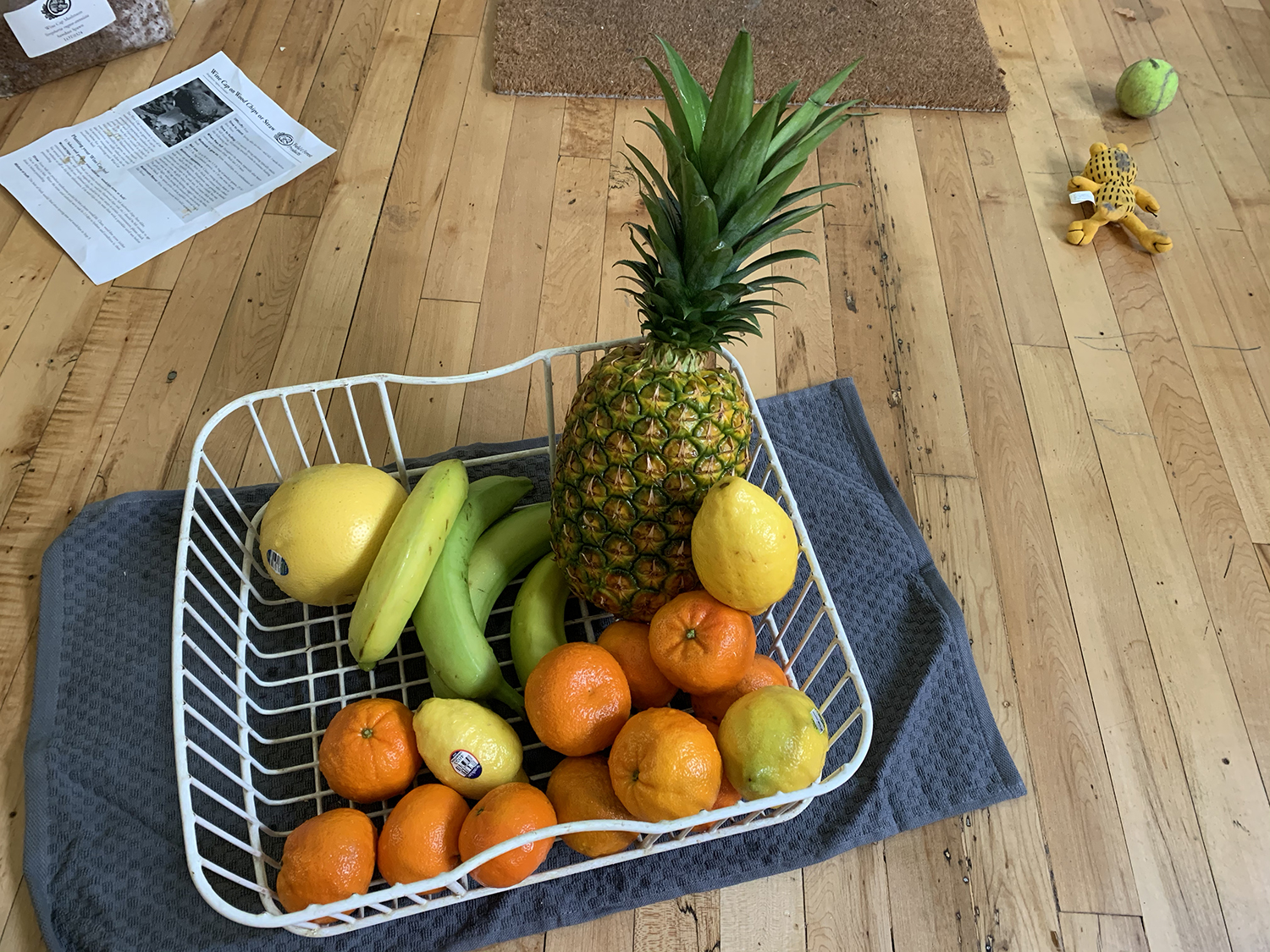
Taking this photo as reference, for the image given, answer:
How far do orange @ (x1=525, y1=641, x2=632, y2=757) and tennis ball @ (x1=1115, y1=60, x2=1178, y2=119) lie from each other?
1604 mm

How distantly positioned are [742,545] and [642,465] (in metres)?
0.11

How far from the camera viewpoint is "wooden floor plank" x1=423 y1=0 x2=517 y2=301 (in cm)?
139

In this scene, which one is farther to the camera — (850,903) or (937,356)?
(937,356)

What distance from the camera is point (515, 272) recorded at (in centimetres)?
140

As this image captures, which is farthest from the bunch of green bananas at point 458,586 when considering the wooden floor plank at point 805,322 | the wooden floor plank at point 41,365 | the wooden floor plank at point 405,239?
the wooden floor plank at point 41,365

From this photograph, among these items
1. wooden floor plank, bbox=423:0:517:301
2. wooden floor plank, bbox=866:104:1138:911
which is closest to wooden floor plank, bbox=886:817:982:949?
wooden floor plank, bbox=866:104:1138:911

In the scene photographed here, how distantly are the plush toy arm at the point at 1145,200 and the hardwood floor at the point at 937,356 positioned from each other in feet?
0.21

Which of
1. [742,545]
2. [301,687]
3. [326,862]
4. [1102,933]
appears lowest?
[1102,933]

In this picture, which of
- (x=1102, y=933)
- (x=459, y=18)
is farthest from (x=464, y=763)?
(x=459, y=18)

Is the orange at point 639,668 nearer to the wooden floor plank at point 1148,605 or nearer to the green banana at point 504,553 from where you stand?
the green banana at point 504,553

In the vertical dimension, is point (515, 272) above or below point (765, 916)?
above

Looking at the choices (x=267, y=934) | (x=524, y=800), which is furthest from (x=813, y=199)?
(x=267, y=934)

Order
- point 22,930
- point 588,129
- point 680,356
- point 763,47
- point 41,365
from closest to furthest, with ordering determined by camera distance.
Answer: point 680,356
point 22,930
point 41,365
point 588,129
point 763,47

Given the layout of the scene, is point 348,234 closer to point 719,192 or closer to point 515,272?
point 515,272
